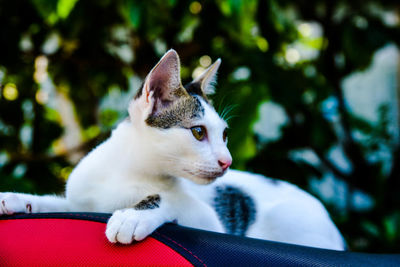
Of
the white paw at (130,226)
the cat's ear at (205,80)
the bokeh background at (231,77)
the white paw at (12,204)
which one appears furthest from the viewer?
the bokeh background at (231,77)

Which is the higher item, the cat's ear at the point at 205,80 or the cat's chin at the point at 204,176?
the cat's ear at the point at 205,80

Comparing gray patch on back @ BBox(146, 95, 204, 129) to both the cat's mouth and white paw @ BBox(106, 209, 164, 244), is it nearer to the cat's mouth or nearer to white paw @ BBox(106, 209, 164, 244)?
the cat's mouth

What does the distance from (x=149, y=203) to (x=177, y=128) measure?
189mm

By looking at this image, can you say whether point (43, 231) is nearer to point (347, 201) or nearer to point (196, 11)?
point (196, 11)

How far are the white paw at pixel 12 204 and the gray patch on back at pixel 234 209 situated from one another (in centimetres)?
55

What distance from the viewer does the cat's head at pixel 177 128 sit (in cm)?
83

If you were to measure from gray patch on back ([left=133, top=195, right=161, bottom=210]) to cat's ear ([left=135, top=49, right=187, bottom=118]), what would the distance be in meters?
0.21

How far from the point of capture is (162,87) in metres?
0.90

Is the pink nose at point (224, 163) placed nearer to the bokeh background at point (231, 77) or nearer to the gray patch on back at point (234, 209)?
the gray patch on back at point (234, 209)

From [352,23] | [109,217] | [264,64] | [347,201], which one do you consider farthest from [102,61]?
[347,201]

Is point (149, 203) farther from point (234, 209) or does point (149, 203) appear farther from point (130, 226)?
point (234, 209)

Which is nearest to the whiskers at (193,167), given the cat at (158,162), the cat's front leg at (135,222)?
the cat at (158,162)

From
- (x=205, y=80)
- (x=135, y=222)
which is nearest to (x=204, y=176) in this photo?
(x=135, y=222)

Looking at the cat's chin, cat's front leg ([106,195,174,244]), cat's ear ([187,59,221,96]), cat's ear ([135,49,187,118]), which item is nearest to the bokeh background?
cat's ear ([187,59,221,96])
